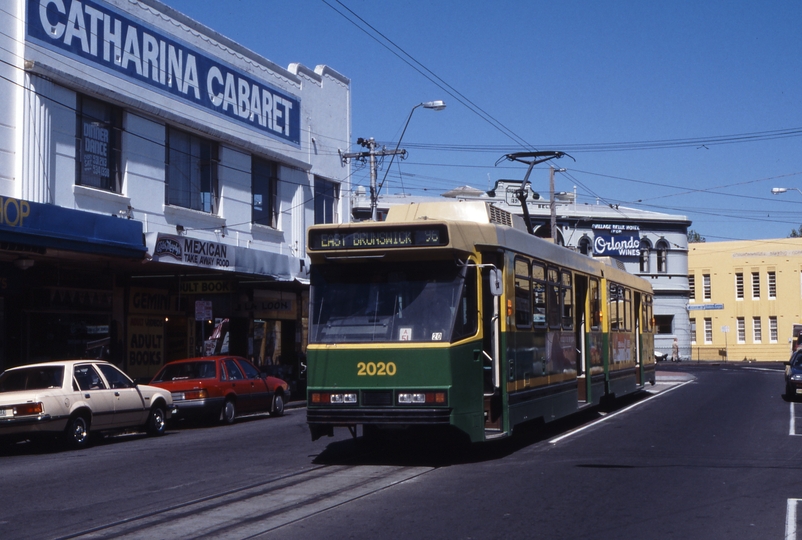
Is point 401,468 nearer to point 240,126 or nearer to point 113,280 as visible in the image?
point 113,280

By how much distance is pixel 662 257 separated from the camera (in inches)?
2736

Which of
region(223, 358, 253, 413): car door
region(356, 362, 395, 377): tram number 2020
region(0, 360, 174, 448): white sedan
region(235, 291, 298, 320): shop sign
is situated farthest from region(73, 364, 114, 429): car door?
region(235, 291, 298, 320): shop sign

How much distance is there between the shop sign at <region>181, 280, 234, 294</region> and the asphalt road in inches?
281

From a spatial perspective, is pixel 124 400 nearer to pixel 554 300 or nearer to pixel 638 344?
pixel 554 300

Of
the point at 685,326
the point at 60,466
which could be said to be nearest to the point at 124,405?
the point at 60,466

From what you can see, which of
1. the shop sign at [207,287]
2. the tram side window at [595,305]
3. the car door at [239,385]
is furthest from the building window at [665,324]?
the car door at [239,385]

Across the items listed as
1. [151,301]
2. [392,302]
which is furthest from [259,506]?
[151,301]

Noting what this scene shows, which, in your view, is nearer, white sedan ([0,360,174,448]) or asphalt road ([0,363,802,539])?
asphalt road ([0,363,802,539])

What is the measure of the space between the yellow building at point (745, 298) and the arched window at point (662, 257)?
4041mm

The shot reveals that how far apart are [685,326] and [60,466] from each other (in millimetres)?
61631

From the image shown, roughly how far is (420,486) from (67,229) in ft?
35.7

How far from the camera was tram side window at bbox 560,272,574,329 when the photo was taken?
640 inches

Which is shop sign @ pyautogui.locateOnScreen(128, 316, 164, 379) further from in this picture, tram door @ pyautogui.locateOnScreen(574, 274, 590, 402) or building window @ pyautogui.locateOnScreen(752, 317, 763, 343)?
building window @ pyautogui.locateOnScreen(752, 317, 763, 343)

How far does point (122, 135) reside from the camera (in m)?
23.6
